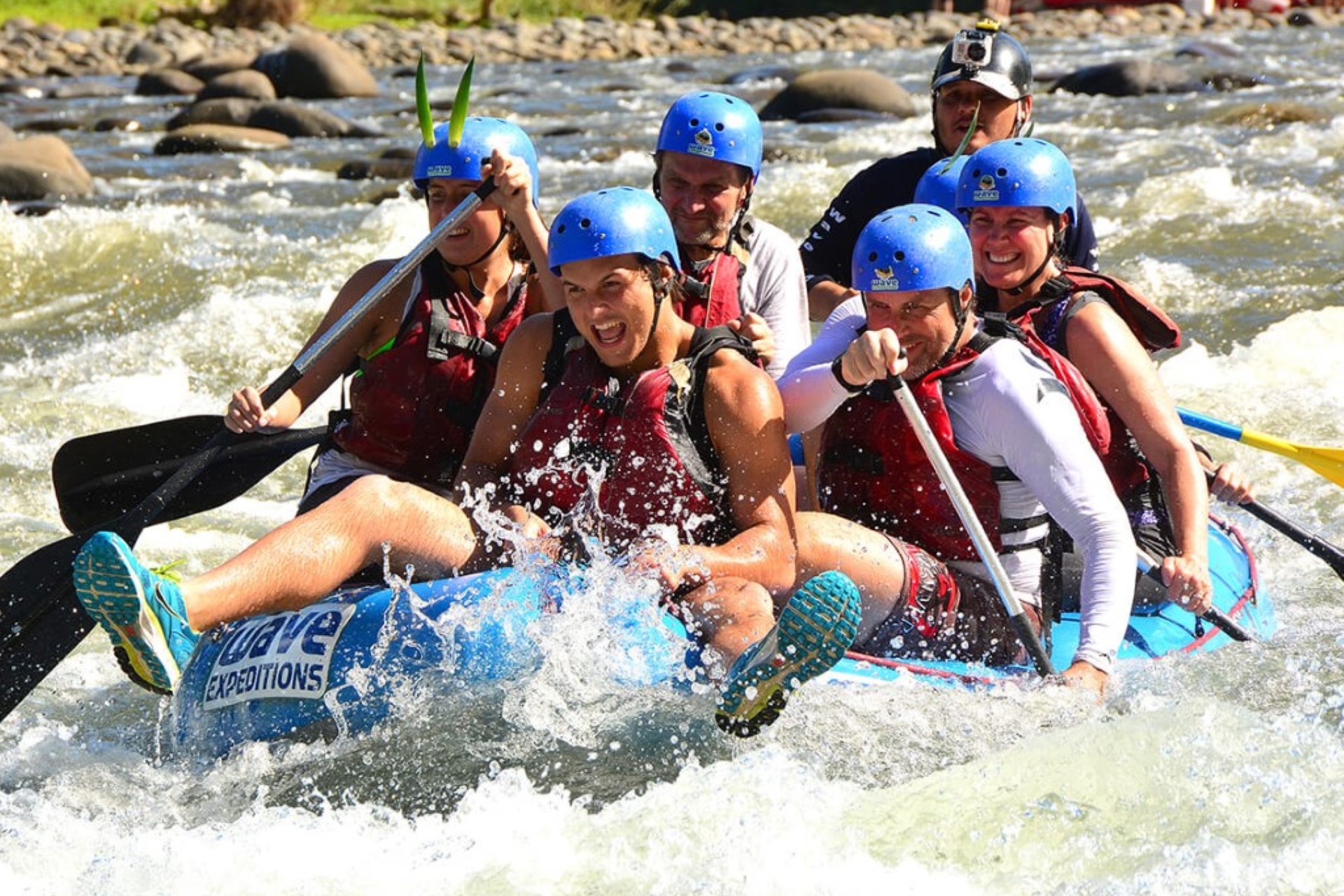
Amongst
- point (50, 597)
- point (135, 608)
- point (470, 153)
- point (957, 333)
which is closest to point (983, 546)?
point (957, 333)

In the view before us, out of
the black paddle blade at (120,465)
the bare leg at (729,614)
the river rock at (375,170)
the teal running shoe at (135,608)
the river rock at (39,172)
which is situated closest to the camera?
the teal running shoe at (135,608)

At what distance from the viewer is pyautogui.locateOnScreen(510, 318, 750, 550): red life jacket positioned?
14.2 ft

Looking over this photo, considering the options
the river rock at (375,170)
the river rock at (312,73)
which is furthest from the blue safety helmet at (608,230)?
the river rock at (312,73)

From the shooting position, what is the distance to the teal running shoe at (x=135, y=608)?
3.98m

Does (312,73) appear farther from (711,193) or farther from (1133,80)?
(711,193)

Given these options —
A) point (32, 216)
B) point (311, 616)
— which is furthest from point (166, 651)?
point (32, 216)

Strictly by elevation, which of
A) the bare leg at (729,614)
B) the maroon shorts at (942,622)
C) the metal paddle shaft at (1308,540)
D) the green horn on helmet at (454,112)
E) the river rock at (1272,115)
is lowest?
the river rock at (1272,115)

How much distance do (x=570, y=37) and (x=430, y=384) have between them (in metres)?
24.7

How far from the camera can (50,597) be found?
4758mm

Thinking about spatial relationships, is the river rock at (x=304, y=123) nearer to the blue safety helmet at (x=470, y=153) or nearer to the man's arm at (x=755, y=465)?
the blue safety helmet at (x=470, y=153)

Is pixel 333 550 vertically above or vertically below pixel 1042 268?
below

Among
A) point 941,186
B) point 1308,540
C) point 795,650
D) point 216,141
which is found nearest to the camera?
point 795,650

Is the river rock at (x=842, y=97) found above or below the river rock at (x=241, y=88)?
above

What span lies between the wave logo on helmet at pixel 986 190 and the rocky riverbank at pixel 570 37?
21.1 metres
